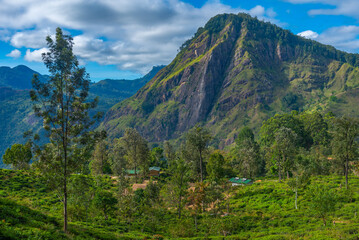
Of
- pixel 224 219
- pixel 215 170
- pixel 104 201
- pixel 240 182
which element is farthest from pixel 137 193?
pixel 240 182

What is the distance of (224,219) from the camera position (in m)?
43.1

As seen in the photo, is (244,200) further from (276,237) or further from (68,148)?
(68,148)

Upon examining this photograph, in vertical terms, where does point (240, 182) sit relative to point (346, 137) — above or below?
below

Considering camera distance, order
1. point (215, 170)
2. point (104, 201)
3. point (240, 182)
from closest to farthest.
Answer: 1. point (104, 201)
2. point (215, 170)
3. point (240, 182)

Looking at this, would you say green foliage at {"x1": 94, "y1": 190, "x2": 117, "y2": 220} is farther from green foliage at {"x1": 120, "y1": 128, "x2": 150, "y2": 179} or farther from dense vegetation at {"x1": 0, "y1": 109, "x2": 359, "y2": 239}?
green foliage at {"x1": 120, "y1": 128, "x2": 150, "y2": 179}

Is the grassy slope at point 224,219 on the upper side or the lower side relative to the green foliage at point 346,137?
lower

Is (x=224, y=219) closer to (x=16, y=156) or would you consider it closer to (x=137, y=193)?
(x=137, y=193)

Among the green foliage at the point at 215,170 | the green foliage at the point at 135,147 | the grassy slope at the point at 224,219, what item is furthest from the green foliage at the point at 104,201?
the green foliage at the point at 135,147

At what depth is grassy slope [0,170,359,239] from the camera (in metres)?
20.4

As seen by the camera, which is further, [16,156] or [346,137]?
[16,156]

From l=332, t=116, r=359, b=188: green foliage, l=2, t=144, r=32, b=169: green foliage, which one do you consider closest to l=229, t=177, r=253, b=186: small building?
l=332, t=116, r=359, b=188: green foliage

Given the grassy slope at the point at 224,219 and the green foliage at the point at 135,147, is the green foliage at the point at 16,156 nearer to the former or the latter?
the grassy slope at the point at 224,219

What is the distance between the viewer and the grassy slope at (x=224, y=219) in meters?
20.4

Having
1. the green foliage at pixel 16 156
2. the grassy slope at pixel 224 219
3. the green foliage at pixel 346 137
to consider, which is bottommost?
the grassy slope at pixel 224 219
